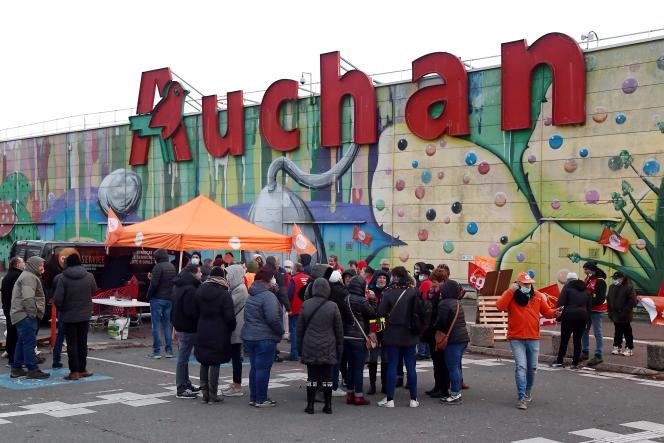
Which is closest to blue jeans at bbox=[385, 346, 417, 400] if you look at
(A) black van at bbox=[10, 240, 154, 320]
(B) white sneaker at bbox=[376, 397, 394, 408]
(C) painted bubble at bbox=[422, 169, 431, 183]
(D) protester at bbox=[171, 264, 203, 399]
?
(B) white sneaker at bbox=[376, 397, 394, 408]

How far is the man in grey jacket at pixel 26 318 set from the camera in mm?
11961

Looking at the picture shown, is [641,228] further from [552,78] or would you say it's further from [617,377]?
[617,377]

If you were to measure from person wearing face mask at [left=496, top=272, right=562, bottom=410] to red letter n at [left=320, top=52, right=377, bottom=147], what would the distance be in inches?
692

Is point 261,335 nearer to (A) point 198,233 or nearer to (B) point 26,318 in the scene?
(B) point 26,318

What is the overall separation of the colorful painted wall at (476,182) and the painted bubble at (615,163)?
0.03 meters

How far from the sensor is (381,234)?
27.8 metres

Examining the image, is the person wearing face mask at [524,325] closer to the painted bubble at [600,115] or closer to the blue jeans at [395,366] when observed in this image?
the blue jeans at [395,366]

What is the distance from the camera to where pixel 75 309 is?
471 inches

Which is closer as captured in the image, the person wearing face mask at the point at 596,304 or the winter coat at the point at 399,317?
the winter coat at the point at 399,317

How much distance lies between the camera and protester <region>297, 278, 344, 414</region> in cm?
984

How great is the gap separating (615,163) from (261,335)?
14.5 m

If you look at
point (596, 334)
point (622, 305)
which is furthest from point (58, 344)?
point (622, 305)

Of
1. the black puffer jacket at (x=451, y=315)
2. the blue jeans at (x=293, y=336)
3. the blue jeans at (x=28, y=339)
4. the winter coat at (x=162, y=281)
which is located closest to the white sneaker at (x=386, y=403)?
the black puffer jacket at (x=451, y=315)

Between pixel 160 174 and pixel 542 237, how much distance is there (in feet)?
60.3
